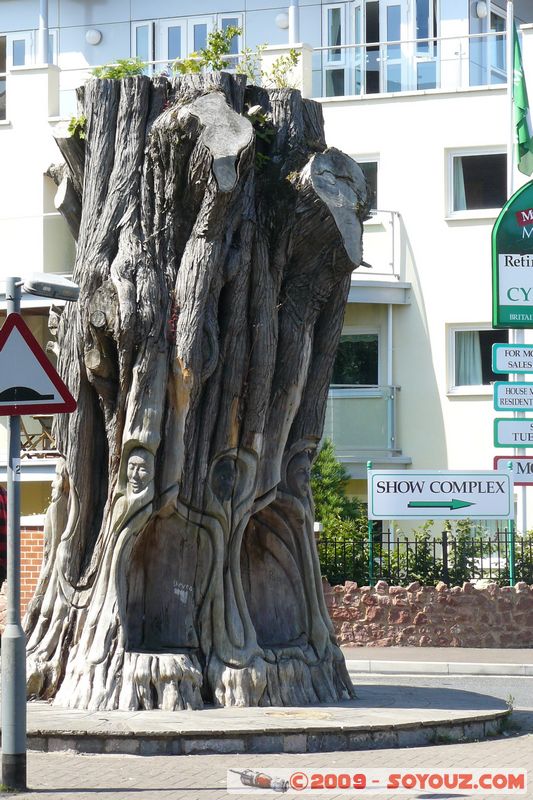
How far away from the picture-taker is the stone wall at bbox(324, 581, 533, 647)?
66.0ft

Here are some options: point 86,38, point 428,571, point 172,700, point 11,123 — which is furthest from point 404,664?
point 86,38

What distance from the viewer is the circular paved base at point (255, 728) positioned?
10125mm

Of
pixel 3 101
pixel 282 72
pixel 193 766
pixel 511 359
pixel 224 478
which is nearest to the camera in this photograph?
pixel 193 766

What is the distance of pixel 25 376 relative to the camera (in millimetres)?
9484

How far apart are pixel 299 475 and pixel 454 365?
18.6 m

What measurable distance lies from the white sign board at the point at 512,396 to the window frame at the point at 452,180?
8040 mm

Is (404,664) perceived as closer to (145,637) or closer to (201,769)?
(145,637)

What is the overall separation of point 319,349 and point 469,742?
3.41 meters

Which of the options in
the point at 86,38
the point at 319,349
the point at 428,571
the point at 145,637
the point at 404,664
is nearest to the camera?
the point at 145,637

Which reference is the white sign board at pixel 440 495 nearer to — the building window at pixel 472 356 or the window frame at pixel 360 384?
the window frame at pixel 360 384

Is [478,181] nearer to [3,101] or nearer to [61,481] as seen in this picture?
[3,101]

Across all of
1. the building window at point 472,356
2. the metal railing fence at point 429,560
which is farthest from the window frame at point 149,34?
the metal railing fence at point 429,560

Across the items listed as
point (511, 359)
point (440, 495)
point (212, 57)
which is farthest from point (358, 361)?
point (212, 57)

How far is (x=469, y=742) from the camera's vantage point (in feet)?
36.0
